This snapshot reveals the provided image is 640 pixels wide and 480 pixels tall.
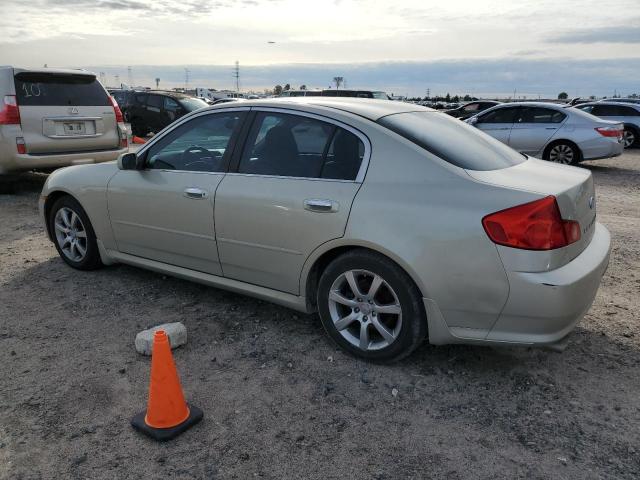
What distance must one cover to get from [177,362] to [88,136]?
6.00 metres

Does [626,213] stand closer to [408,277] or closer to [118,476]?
[408,277]

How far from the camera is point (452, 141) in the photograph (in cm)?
354

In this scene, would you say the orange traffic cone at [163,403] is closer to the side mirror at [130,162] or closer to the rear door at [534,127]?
the side mirror at [130,162]

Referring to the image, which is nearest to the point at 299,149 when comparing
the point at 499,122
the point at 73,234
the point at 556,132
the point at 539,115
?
the point at 73,234

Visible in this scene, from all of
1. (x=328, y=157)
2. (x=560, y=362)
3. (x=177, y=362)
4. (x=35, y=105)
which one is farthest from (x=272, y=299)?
(x=35, y=105)

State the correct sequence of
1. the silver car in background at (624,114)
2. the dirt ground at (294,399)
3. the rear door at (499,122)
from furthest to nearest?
1. the silver car in background at (624,114)
2. the rear door at (499,122)
3. the dirt ground at (294,399)

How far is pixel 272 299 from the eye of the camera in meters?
3.81

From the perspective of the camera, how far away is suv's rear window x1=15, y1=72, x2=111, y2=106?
773 cm

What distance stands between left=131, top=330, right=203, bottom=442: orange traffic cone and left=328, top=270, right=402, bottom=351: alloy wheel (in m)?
1.10

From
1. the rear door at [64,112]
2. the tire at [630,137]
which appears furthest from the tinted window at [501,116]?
the rear door at [64,112]

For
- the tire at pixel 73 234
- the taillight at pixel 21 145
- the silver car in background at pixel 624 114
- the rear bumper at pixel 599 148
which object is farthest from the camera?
the silver car in background at pixel 624 114

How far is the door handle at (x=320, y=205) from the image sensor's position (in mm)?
3342

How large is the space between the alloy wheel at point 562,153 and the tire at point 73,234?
1043 centimetres

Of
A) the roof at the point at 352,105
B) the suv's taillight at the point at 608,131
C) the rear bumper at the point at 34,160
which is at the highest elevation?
the roof at the point at 352,105
